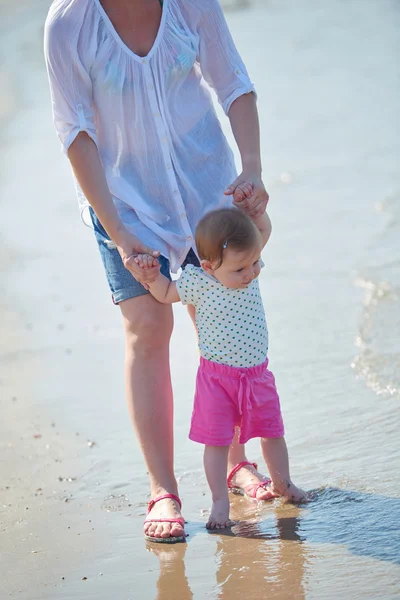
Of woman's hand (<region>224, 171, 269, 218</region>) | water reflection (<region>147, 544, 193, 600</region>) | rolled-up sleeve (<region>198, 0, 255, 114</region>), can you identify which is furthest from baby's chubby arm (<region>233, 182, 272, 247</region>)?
water reflection (<region>147, 544, 193, 600</region>)

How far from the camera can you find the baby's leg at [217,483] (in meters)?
3.37

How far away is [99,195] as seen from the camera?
3402 millimetres

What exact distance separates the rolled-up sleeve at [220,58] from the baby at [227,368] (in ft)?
1.63

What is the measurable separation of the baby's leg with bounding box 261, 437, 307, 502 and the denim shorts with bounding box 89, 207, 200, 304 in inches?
25.5

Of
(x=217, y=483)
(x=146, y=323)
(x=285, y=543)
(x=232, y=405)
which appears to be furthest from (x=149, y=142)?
(x=285, y=543)

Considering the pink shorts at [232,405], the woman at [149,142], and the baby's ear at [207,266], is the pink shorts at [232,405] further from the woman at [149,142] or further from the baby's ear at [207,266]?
the baby's ear at [207,266]

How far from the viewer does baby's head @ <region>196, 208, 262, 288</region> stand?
3307mm

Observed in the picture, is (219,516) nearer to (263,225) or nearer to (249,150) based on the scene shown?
(263,225)

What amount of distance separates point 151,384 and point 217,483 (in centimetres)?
39

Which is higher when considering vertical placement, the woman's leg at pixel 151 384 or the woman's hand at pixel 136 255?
the woman's hand at pixel 136 255

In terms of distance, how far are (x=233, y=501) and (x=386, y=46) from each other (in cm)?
1051

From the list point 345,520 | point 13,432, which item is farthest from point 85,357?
point 345,520

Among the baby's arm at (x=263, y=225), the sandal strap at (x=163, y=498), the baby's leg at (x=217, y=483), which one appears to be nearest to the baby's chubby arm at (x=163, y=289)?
the baby's arm at (x=263, y=225)

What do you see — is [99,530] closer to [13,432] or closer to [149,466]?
[149,466]
